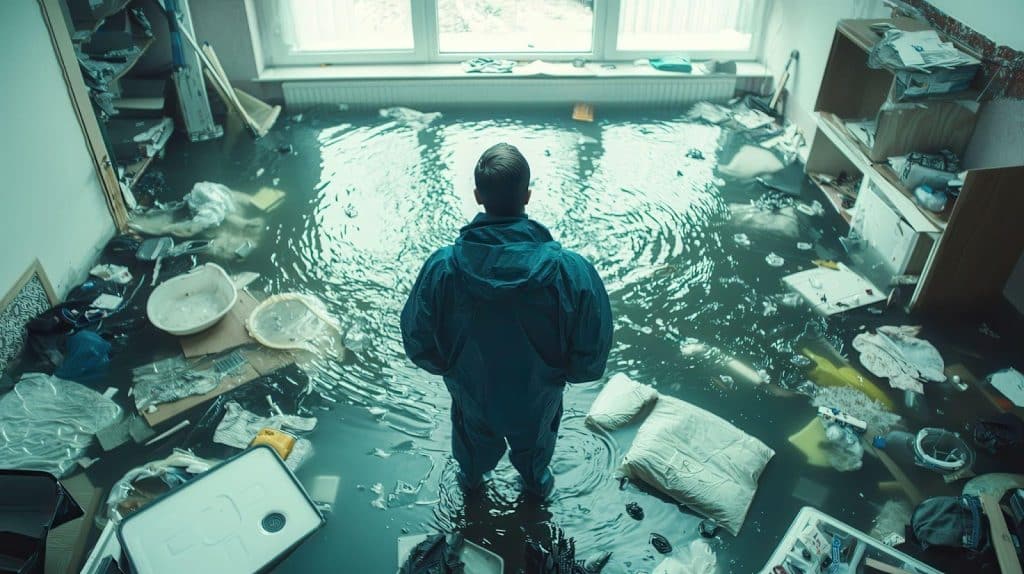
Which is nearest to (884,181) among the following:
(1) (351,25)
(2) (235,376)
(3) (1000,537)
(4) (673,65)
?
(3) (1000,537)

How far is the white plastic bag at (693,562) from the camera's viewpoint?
2.30m

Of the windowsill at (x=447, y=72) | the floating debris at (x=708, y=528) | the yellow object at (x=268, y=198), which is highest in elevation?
the windowsill at (x=447, y=72)

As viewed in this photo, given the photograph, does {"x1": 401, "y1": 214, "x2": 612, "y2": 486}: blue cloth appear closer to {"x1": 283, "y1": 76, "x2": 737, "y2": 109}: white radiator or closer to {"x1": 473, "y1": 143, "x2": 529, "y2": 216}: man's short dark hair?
{"x1": 473, "y1": 143, "x2": 529, "y2": 216}: man's short dark hair

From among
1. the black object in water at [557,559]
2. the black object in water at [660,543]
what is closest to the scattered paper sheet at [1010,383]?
the black object in water at [660,543]

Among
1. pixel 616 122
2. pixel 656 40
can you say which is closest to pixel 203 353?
pixel 616 122

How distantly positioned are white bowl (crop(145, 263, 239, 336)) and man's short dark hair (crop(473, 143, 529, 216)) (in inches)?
73.0

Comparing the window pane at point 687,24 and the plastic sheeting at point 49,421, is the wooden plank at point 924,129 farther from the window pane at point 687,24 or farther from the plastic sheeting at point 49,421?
the plastic sheeting at point 49,421

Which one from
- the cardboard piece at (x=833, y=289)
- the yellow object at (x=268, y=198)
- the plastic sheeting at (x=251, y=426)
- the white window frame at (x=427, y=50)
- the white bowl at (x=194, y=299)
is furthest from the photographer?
the white window frame at (x=427, y=50)

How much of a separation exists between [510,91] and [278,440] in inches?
139

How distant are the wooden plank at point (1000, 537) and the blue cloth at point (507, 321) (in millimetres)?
1497

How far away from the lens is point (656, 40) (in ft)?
18.3

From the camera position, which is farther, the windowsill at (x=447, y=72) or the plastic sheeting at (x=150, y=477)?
the windowsill at (x=447, y=72)

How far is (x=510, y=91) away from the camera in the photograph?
538 cm

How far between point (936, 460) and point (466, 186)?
2868 mm
